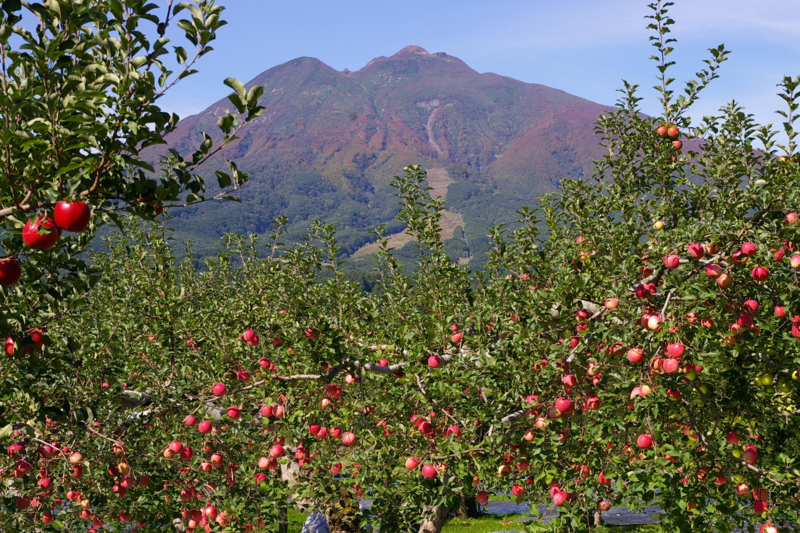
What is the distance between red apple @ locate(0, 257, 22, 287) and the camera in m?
2.65

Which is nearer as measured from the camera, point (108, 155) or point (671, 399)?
point (108, 155)

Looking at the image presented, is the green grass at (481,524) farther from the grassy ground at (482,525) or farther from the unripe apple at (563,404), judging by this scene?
the unripe apple at (563,404)

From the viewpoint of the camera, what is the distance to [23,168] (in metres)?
2.67

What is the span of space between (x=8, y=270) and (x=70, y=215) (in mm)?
A: 556

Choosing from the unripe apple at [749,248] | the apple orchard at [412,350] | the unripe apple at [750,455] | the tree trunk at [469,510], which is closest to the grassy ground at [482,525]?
the tree trunk at [469,510]

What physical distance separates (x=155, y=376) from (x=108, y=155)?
402 centimetres

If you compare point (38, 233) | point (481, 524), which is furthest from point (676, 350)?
point (481, 524)

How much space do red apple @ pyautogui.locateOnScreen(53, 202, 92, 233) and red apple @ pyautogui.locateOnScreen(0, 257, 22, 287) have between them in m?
→ 0.45

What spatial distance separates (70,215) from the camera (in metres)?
2.43

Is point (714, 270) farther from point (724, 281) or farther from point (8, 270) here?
point (8, 270)

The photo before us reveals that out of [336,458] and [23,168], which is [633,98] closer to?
[336,458]

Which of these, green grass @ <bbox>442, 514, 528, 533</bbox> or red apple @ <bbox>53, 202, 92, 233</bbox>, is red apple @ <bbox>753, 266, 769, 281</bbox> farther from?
green grass @ <bbox>442, 514, 528, 533</bbox>

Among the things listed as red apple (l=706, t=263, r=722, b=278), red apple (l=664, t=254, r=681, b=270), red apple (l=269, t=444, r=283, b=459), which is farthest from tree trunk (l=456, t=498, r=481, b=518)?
red apple (l=706, t=263, r=722, b=278)

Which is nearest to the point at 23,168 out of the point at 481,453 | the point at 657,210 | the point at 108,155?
the point at 108,155
